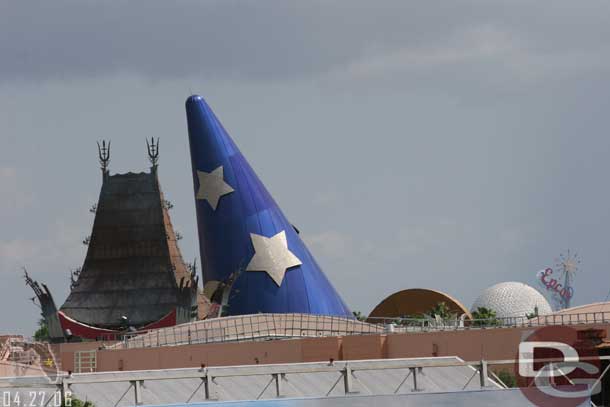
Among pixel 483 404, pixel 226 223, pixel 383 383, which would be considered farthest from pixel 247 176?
pixel 483 404

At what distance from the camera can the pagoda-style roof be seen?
10012cm

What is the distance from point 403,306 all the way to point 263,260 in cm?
3504

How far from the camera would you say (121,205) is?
104 meters

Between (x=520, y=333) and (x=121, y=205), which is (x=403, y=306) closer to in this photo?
(x=121, y=205)

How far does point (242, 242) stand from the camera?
308ft

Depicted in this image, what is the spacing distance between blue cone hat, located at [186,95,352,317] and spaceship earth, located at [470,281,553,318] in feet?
184

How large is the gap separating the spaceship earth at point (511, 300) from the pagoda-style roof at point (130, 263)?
52357 mm

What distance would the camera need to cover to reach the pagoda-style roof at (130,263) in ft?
328

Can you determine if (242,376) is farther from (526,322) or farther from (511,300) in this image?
(511,300)

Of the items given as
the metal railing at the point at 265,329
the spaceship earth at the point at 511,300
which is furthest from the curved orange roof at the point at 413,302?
the metal railing at the point at 265,329

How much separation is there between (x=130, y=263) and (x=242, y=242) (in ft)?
36.2
